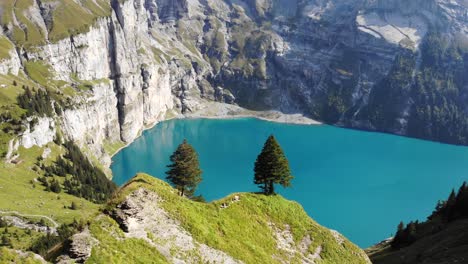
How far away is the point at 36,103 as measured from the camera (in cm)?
14662

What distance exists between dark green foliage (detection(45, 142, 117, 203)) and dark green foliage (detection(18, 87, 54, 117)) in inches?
587

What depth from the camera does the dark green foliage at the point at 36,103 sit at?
14125cm

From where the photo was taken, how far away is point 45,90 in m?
174

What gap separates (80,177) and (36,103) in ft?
112

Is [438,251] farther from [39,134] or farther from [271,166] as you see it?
[39,134]

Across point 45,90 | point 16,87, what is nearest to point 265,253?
point 16,87

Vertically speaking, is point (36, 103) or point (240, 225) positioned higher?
point (36, 103)

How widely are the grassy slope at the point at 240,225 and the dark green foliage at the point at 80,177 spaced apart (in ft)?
300

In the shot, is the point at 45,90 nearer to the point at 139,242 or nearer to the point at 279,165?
the point at 279,165

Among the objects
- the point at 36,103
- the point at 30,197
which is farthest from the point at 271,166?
the point at 36,103

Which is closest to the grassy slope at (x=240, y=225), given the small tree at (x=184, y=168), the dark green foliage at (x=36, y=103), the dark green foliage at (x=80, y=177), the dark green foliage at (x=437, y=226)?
the small tree at (x=184, y=168)

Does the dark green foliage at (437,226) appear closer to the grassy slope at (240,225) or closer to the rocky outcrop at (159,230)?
the grassy slope at (240,225)

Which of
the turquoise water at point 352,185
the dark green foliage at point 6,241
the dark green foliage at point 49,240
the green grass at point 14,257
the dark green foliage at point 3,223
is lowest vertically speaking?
the turquoise water at point 352,185

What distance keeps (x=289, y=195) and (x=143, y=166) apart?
70.9 metres
